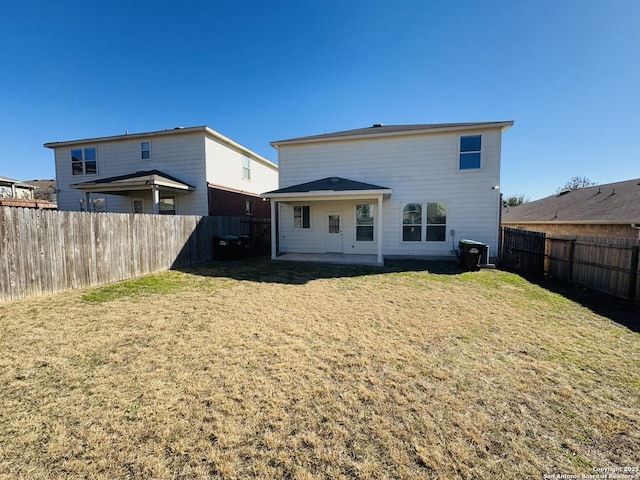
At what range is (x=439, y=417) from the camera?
2477 millimetres

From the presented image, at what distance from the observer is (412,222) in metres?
12.0

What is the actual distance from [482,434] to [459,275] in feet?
24.1

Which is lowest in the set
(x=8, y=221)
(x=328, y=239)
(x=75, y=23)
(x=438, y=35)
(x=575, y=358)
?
(x=575, y=358)

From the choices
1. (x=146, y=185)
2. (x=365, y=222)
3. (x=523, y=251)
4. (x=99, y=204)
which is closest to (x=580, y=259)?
(x=523, y=251)

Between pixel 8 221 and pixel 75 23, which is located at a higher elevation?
pixel 75 23

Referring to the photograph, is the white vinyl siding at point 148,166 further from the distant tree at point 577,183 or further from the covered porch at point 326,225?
the distant tree at point 577,183

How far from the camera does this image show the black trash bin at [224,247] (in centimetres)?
1149

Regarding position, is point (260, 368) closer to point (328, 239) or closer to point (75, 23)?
point (328, 239)

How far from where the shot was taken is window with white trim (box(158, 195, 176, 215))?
14625 mm

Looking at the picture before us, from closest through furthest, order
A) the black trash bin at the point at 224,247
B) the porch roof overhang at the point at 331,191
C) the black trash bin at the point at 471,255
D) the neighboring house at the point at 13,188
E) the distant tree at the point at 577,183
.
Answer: the black trash bin at the point at 471,255 → the porch roof overhang at the point at 331,191 → the black trash bin at the point at 224,247 → the neighboring house at the point at 13,188 → the distant tree at the point at 577,183

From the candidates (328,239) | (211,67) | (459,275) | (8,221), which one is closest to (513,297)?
(459,275)

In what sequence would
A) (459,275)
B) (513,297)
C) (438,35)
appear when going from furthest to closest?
(438,35) → (459,275) → (513,297)

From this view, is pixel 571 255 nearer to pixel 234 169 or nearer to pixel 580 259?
pixel 580 259

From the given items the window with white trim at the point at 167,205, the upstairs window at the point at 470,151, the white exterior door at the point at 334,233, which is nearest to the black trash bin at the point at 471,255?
the upstairs window at the point at 470,151
